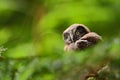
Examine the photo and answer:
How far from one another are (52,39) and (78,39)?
0.68 meters

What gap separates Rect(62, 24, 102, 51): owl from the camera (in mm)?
307

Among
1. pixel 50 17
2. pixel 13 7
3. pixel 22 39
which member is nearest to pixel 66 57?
pixel 22 39

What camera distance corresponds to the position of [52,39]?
3.28 feet

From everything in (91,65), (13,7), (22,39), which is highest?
(13,7)

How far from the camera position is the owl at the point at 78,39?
31cm

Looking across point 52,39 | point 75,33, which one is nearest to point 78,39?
point 75,33

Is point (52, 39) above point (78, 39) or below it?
above

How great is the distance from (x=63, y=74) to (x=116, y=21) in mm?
823

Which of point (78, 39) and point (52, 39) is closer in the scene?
point (78, 39)

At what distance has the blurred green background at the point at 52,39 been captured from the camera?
0.29m

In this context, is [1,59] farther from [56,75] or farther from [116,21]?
[116,21]

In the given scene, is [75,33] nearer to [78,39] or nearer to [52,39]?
[78,39]

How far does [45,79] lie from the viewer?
33 centimetres

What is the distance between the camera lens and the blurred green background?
0.29 metres
